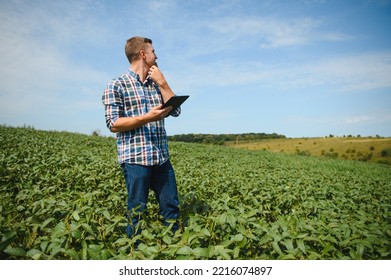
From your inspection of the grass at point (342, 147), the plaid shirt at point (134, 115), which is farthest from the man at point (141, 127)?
the grass at point (342, 147)

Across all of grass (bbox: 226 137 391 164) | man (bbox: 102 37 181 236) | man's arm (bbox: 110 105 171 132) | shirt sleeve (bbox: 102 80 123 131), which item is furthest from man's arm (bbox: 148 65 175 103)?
grass (bbox: 226 137 391 164)

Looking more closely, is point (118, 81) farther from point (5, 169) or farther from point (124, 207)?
point (5, 169)

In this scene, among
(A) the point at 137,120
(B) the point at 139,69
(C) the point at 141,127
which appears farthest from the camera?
(B) the point at 139,69

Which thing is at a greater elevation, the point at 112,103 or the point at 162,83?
the point at 162,83

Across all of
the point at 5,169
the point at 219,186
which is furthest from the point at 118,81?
the point at 5,169

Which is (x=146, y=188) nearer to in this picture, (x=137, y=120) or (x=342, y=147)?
(x=137, y=120)

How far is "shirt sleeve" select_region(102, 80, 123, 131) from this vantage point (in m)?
2.38

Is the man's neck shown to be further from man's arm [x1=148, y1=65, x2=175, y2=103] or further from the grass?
the grass

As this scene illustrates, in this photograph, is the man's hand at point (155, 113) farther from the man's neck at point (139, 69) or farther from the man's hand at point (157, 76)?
the man's neck at point (139, 69)

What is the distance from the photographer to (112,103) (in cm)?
239

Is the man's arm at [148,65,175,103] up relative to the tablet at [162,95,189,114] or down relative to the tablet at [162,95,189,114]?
up

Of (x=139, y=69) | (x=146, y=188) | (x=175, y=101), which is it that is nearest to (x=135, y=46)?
(x=139, y=69)

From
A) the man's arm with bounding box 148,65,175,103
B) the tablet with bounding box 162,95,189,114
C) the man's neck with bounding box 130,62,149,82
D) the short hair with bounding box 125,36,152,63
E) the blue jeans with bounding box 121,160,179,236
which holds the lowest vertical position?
the blue jeans with bounding box 121,160,179,236

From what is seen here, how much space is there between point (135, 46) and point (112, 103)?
2.13 ft
